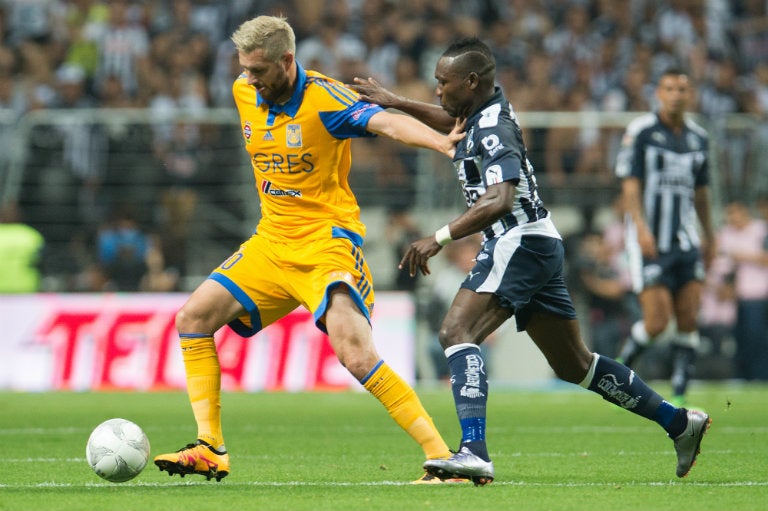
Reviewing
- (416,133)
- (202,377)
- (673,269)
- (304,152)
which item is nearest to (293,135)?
(304,152)

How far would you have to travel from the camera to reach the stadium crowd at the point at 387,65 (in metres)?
17.1

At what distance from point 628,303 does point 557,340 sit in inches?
375

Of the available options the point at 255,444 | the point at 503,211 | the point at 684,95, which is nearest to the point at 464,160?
the point at 503,211

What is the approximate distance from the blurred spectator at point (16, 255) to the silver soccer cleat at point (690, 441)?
391 inches

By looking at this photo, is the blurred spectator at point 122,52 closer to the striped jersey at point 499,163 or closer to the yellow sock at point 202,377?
the yellow sock at point 202,377

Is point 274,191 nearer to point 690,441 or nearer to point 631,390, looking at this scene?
point 631,390

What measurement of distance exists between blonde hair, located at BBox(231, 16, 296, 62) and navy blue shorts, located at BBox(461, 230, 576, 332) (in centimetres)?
143

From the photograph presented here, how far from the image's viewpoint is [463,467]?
6277mm

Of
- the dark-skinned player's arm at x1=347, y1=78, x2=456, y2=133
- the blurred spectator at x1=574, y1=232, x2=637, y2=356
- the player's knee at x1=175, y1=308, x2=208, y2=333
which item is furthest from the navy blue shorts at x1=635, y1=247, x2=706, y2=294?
the blurred spectator at x1=574, y1=232, x2=637, y2=356

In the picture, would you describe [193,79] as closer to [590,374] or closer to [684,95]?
[684,95]

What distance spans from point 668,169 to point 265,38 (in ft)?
17.4

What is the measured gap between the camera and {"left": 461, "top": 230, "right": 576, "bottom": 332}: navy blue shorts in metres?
6.73

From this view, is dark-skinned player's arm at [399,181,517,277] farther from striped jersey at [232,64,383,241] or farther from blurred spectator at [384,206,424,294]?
blurred spectator at [384,206,424,294]

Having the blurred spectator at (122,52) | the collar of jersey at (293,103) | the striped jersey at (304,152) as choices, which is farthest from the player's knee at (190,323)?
the blurred spectator at (122,52)
